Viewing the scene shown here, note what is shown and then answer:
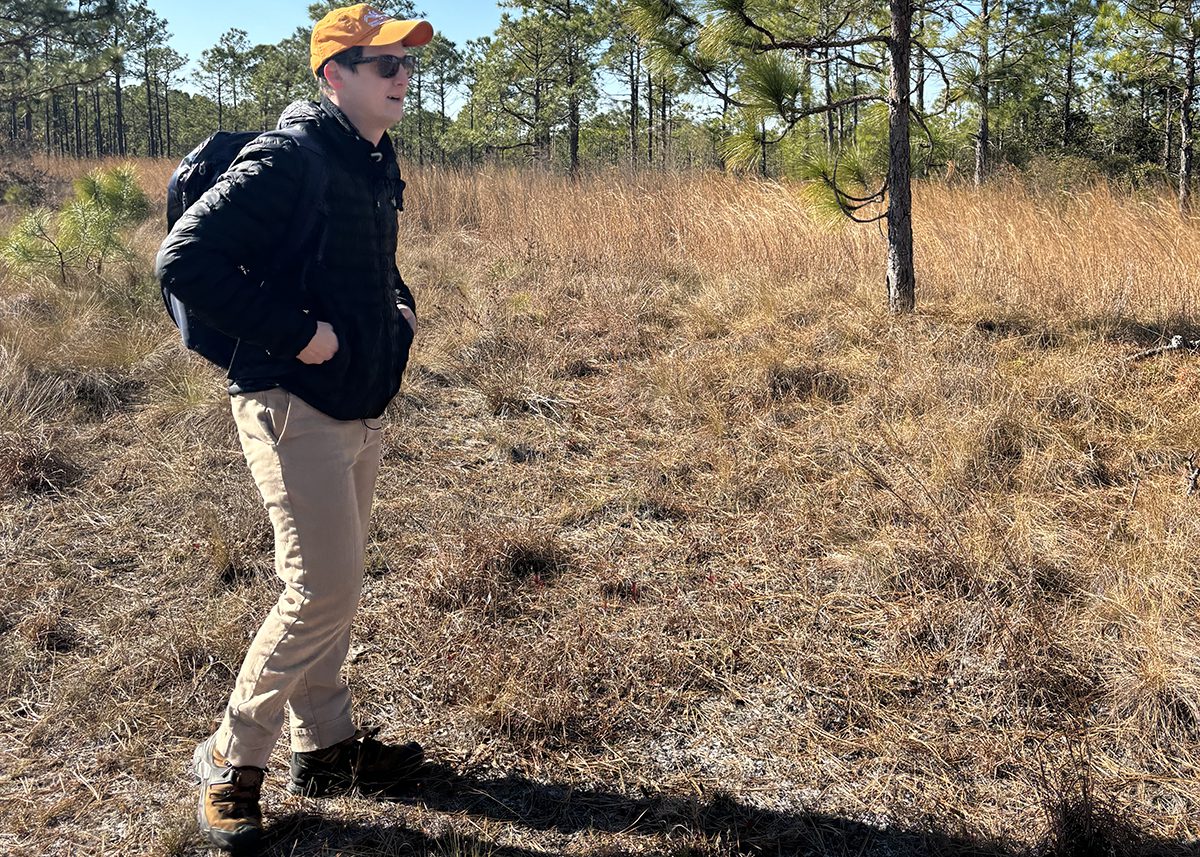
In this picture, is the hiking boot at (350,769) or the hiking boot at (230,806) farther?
the hiking boot at (350,769)

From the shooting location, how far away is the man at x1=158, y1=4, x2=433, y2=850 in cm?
156

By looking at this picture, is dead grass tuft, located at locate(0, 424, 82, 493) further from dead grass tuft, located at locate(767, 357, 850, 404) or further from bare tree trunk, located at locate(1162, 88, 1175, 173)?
bare tree trunk, located at locate(1162, 88, 1175, 173)

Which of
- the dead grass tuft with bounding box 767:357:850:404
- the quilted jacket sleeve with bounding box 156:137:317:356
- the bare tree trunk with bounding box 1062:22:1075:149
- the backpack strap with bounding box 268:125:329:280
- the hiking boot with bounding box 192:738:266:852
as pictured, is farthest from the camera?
the bare tree trunk with bounding box 1062:22:1075:149

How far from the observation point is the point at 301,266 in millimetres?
1672

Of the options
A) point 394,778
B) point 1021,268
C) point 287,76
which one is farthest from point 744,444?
point 287,76

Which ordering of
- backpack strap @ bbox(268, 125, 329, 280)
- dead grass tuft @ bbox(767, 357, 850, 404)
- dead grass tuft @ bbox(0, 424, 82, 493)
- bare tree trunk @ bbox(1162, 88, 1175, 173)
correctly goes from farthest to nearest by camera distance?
1. bare tree trunk @ bbox(1162, 88, 1175, 173)
2. dead grass tuft @ bbox(767, 357, 850, 404)
3. dead grass tuft @ bbox(0, 424, 82, 493)
4. backpack strap @ bbox(268, 125, 329, 280)

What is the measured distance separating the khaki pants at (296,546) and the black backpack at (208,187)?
121 mm

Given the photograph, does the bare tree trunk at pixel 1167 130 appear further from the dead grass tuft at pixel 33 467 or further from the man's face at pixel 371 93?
the dead grass tuft at pixel 33 467

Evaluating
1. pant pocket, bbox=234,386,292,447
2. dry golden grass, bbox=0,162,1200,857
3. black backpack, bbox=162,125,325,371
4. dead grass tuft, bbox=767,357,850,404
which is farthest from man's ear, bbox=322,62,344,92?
dead grass tuft, bbox=767,357,850,404

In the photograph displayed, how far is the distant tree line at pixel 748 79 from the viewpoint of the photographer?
17.1 ft

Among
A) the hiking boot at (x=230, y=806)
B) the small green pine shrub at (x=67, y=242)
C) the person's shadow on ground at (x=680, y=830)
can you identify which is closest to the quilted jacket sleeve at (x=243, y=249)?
the hiking boot at (x=230, y=806)

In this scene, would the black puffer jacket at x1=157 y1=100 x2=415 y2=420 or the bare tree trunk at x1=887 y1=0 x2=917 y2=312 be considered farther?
the bare tree trunk at x1=887 y1=0 x2=917 y2=312

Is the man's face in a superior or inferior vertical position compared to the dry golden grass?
superior

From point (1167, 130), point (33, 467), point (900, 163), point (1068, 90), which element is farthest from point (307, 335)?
point (1068, 90)
